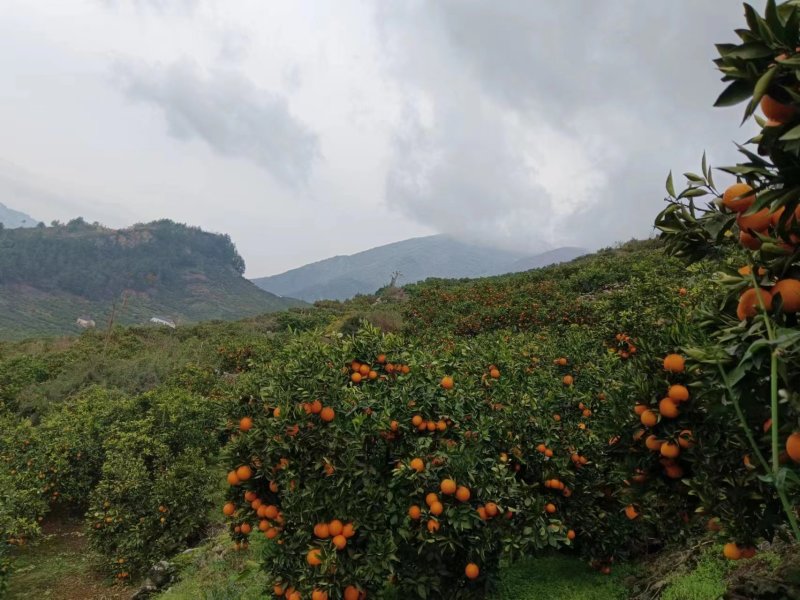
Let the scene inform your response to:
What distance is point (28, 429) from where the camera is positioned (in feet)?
34.8

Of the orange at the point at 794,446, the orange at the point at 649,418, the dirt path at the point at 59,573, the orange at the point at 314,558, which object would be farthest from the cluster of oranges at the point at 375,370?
the dirt path at the point at 59,573

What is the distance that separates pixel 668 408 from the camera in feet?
8.41

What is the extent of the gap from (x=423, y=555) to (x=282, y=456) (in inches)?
56.8

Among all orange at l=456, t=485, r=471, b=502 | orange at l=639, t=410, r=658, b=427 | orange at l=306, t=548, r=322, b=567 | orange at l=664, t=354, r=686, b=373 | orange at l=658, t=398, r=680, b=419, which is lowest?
orange at l=306, t=548, r=322, b=567

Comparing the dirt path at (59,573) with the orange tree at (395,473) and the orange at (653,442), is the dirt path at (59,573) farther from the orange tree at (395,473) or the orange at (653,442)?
the orange at (653,442)

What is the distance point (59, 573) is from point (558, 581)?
8.70m

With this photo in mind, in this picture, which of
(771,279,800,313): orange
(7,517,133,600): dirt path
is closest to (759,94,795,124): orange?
(771,279,800,313): orange

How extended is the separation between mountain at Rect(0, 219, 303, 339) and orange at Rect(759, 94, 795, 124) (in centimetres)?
7585

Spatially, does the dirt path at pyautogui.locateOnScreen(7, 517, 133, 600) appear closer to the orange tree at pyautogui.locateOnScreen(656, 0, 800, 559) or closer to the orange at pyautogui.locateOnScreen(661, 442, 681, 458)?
the orange at pyautogui.locateOnScreen(661, 442, 681, 458)

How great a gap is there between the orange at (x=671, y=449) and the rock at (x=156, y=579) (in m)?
7.39

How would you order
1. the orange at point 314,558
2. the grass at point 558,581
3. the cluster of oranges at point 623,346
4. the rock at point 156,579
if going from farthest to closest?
the rock at point 156,579 < the cluster of oranges at point 623,346 < the grass at point 558,581 < the orange at point 314,558

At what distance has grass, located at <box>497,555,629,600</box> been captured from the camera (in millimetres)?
4445

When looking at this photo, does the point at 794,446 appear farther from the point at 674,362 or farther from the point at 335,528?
the point at 335,528

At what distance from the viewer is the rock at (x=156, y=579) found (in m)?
6.85
